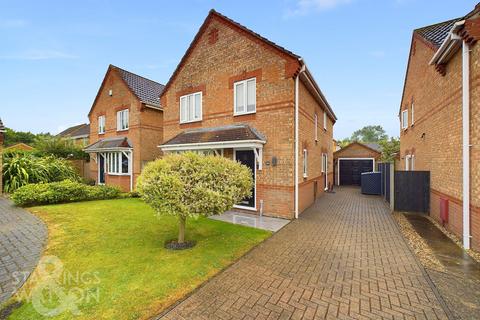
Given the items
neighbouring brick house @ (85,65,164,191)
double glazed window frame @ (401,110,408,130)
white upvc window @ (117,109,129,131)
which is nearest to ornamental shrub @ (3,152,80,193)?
neighbouring brick house @ (85,65,164,191)

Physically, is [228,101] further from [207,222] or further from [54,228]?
[54,228]

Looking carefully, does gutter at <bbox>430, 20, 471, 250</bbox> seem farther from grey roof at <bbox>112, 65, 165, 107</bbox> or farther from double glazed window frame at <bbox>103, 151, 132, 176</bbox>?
double glazed window frame at <bbox>103, 151, 132, 176</bbox>

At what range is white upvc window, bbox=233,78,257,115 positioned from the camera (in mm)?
9648

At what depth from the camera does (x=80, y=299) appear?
11.3 ft

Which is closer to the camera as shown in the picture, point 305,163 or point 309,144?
point 305,163

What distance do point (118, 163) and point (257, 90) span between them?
12.3 meters

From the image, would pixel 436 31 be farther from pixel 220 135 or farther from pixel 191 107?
pixel 191 107

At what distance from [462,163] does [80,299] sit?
929 centimetres

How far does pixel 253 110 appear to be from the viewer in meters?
9.66

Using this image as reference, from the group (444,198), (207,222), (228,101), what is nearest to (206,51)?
(228,101)

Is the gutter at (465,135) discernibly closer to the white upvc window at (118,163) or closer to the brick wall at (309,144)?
the brick wall at (309,144)

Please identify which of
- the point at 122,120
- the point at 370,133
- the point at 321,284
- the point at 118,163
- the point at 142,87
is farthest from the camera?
the point at 370,133

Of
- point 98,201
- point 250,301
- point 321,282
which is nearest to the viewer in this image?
point 250,301

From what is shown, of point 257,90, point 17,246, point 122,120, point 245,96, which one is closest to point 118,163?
point 122,120
